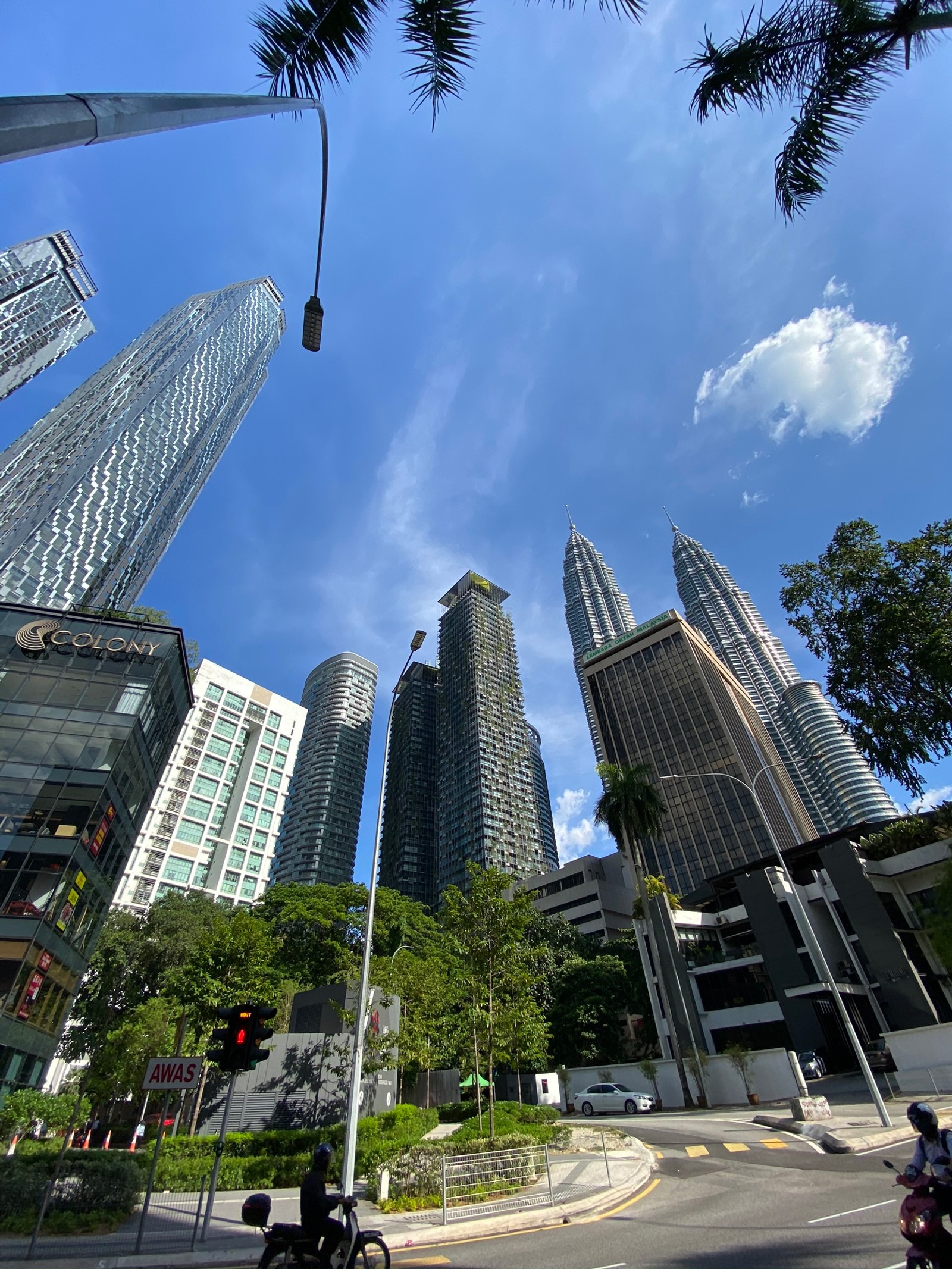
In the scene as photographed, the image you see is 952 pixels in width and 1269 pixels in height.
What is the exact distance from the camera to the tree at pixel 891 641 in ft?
62.5

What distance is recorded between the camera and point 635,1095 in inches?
1204

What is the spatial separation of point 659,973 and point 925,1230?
124 ft

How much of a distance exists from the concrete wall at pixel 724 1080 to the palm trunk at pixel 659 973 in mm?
412

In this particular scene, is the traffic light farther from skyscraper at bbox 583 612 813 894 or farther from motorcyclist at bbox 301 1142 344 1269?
skyscraper at bbox 583 612 813 894

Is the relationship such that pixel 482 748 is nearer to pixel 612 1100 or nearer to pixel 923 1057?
pixel 612 1100

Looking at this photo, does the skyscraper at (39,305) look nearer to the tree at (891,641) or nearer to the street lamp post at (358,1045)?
the street lamp post at (358,1045)

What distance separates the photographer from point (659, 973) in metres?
37.8

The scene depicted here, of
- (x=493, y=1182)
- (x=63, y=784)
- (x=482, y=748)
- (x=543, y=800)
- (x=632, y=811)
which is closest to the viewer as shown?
(x=493, y=1182)

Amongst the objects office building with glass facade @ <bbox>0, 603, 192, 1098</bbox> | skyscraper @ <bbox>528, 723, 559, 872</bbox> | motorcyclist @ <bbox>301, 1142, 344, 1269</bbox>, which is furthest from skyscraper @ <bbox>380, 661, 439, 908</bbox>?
motorcyclist @ <bbox>301, 1142, 344, 1269</bbox>

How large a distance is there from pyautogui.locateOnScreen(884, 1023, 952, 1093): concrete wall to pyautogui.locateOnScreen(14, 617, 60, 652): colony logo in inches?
2029

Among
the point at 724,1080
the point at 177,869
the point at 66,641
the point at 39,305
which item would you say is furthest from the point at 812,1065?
the point at 39,305

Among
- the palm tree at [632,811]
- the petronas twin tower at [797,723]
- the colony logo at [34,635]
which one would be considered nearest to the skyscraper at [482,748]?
the petronas twin tower at [797,723]

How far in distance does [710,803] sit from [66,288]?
163 meters

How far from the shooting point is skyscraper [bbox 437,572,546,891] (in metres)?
112
